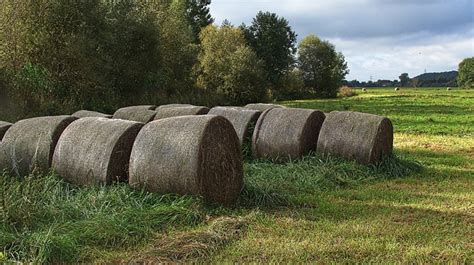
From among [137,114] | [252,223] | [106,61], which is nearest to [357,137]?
[252,223]

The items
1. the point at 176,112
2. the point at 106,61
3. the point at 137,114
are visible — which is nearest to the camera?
the point at 176,112

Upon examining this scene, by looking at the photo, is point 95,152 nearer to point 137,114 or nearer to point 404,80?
point 137,114

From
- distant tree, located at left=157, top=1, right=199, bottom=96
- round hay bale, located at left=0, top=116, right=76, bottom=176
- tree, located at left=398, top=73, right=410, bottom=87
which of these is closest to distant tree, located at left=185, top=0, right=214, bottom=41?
distant tree, located at left=157, top=1, right=199, bottom=96

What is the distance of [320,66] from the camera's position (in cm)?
7419

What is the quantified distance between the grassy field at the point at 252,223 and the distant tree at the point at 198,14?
53.1 meters

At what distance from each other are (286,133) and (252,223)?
534 centimetres

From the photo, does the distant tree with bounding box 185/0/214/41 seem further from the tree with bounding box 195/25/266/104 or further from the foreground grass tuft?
the foreground grass tuft

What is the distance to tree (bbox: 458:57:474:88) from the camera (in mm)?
117688

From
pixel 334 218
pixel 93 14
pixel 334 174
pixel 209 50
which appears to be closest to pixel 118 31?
pixel 93 14

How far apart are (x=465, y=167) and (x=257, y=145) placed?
193 inches

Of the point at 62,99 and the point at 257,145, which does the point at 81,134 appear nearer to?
the point at 257,145

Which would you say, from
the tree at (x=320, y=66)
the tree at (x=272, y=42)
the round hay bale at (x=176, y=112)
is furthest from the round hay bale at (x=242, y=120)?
the tree at (x=320, y=66)

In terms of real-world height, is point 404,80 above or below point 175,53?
below

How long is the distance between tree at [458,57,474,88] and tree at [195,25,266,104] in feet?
277
